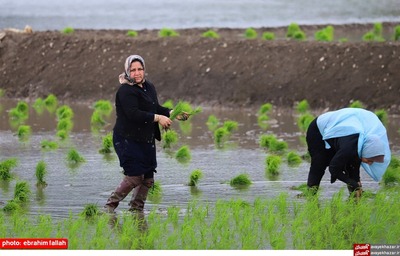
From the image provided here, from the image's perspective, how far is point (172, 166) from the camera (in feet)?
45.3

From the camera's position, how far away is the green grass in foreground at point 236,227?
9.44 m

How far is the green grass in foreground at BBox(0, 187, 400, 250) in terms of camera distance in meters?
9.44

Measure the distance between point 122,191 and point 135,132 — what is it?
53 cm

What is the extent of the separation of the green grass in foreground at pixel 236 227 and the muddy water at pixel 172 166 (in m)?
0.69

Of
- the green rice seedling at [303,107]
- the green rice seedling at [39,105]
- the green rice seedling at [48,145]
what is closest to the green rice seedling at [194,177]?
the green rice seedling at [48,145]

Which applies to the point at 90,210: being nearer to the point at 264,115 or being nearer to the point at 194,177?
the point at 194,177

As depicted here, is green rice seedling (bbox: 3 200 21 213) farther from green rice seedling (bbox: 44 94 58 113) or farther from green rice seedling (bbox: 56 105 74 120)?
green rice seedling (bbox: 44 94 58 113)

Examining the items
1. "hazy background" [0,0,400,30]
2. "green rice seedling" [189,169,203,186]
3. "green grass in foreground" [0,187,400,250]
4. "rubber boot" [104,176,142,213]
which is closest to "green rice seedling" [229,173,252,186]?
"green rice seedling" [189,169,203,186]

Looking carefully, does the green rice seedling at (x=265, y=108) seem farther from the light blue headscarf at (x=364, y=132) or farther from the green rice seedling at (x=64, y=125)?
the light blue headscarf at (x=364, y=132)

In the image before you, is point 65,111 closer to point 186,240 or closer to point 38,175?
point 38,175

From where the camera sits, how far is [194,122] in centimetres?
1759

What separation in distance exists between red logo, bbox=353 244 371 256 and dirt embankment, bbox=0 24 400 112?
900 centimetres

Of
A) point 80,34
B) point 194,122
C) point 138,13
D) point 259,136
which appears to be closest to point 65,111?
point 194,122

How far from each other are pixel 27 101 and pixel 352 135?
10497mm
